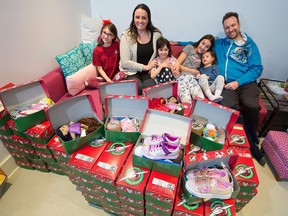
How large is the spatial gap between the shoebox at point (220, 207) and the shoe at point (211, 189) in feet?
0.15

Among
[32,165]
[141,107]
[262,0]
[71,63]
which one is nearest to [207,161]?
[141,107]

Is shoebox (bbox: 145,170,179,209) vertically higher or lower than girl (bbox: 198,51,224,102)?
lower

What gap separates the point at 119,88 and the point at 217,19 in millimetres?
1525

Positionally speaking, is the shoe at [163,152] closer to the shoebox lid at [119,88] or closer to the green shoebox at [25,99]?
the shoebox lid at [119,88]

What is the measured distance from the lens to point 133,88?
1342 millimetres

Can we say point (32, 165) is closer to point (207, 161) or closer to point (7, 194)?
point (7, 194)

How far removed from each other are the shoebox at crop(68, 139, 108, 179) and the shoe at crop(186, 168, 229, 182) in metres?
0.52

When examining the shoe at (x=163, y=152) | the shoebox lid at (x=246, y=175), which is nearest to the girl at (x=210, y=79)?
the shoebox lid at (x=246, y=175)

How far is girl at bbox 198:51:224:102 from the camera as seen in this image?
5.68 feet

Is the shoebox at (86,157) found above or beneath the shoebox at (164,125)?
beneath

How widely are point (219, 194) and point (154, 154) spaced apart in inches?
13.3

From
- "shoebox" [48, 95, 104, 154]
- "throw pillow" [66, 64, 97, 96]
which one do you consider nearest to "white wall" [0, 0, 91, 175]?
"throw pillow" [66, 64, 97, 96]

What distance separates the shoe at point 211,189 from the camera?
806 millimetres

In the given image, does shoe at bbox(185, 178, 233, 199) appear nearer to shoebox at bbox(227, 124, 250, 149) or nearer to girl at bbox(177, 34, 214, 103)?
shoebox at bbox(227, 124, 250, 149)
